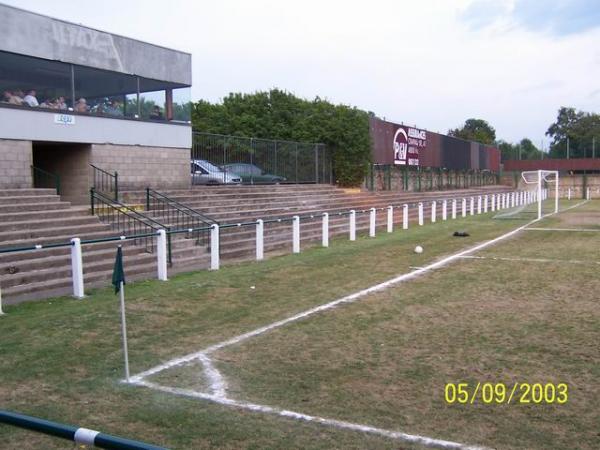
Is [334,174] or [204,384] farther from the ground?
[334,174]

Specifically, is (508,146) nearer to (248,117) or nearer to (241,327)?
(248,117)

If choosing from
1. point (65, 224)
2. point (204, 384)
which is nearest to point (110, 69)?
point (65, 224)

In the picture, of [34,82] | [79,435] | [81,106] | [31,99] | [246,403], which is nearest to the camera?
[79,435]

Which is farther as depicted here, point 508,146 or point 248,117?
point 508,146

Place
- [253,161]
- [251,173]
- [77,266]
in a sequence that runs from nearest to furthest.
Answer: [77,266], [251,173], [253,161]

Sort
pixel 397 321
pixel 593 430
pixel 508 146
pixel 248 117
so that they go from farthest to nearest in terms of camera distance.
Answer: pixel 508 146, pixel 248 117, pixel 397 321, pixel 593 430

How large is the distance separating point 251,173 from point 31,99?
34.4 feet

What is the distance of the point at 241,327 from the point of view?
7980mm

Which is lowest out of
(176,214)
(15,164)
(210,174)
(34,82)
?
(176,214)

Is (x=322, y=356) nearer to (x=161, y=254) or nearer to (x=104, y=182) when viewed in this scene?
(x=161, y=254)

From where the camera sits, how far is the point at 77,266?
10.2m

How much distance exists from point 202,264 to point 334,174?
729 inches

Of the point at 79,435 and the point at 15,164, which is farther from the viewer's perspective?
the point at 15,164
